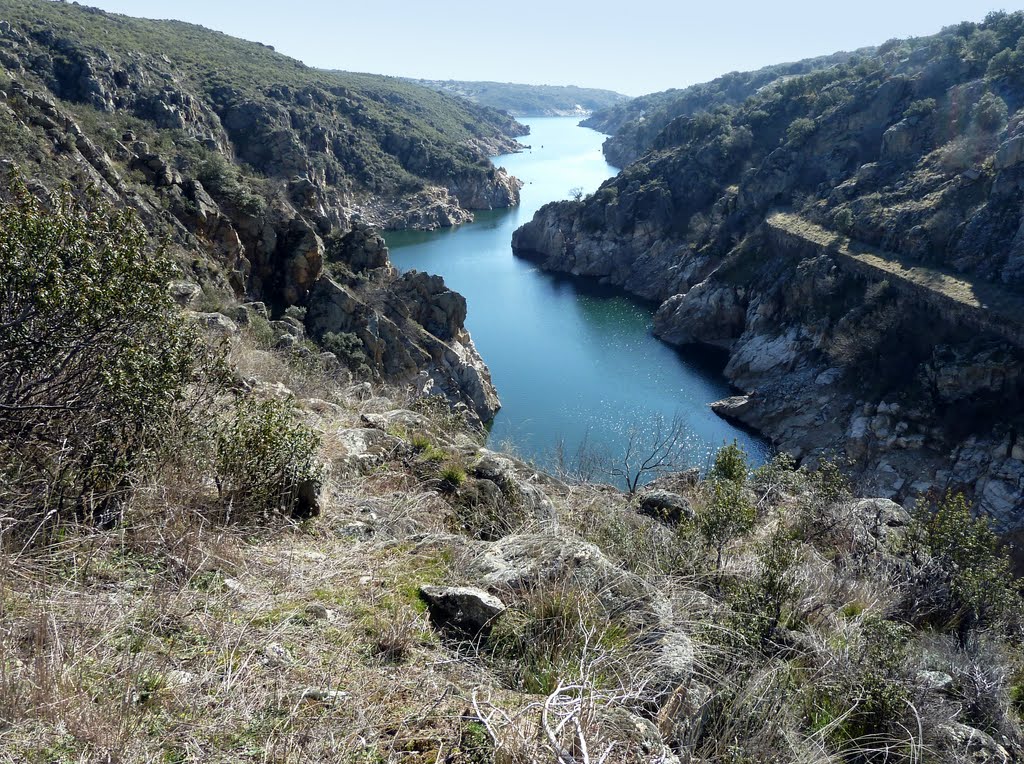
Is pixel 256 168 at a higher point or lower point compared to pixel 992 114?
lower

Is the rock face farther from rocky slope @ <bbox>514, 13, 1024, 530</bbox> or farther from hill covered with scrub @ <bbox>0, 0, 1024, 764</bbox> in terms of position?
hill covered with scrub @ <bbox>0, 0, 1024, 764</bbox>

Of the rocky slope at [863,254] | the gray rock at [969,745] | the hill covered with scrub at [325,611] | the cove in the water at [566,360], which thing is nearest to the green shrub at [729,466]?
the cove in the water at [566,360]

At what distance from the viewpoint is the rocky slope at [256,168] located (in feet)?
62.4

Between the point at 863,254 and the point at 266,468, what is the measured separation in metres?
33.7

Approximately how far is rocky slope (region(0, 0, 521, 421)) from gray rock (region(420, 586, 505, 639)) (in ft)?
10.1

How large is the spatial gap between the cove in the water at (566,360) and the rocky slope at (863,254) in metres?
1.79

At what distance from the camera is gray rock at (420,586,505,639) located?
3496 mm

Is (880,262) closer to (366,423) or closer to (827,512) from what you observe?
(827,512)

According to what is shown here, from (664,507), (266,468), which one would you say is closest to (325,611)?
(266,468)

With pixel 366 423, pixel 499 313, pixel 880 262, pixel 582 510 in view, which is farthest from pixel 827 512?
pixel 499 313

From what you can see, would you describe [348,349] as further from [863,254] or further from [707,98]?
[707,98]

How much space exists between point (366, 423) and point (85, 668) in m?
4.78

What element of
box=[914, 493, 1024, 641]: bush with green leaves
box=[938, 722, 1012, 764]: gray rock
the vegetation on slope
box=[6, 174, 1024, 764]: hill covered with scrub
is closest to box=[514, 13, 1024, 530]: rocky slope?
box=[914, 493, 1024, 641]: bush with green leaves

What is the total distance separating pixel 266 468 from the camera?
431 cm
